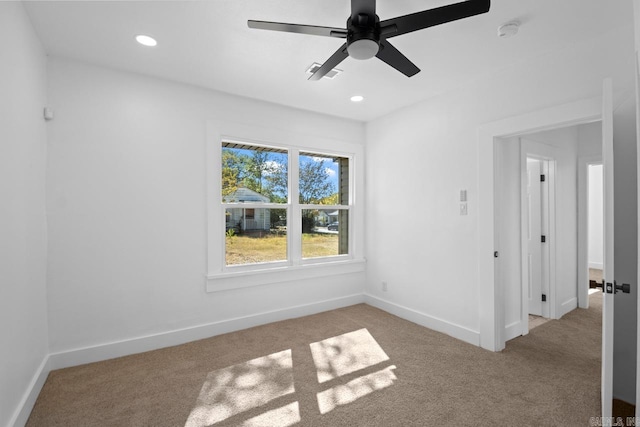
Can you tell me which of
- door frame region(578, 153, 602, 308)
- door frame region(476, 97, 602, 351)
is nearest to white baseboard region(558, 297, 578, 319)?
door frame region(578, 153, 602, 308)

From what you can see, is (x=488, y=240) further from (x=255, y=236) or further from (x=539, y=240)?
(x=255, y=236)

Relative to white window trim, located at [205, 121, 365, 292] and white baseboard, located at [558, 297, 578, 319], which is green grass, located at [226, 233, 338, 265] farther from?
white baseboard, located at [558, 297, 578, 319]

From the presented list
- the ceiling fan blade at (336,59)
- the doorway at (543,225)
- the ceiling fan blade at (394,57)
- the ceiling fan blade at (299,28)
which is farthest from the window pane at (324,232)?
the ceiling fan blade at (299,28)

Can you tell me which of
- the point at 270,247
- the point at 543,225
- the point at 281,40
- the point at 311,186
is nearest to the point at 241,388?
the point at 270,247

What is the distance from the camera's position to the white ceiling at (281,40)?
78.9 inches

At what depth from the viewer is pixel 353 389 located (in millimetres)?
2346

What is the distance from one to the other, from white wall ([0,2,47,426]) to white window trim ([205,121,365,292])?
4.38 ft

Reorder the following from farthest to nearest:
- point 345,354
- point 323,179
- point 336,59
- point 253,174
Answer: point 323,179 → point 253,174 → point 345,354 → point 336,59

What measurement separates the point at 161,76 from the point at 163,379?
2.70m

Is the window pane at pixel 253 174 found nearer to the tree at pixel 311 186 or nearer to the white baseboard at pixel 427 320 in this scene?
the tree at pixel 311 186

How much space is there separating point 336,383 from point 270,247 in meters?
1.82

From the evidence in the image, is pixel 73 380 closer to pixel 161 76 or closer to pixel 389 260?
pixel 161 76

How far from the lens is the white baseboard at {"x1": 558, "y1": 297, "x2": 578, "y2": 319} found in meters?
3.91

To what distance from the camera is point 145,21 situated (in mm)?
2150
